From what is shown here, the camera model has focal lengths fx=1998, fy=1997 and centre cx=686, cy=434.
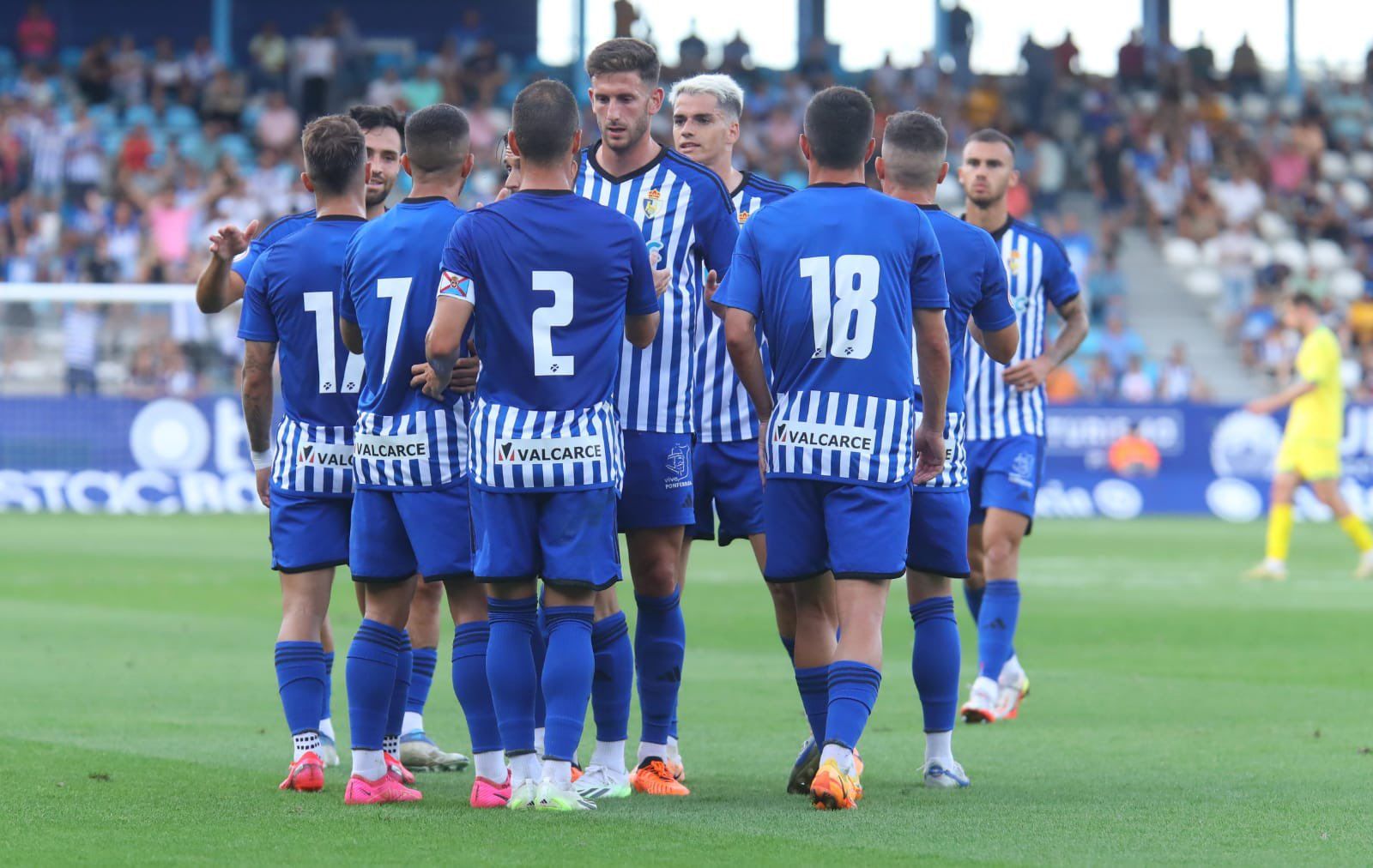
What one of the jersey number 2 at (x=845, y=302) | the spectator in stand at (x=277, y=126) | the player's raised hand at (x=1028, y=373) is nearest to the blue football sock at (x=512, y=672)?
A: the jersey number 2 at (x=845, y=302)

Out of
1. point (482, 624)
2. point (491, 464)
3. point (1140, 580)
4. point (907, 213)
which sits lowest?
point (1140, 580)

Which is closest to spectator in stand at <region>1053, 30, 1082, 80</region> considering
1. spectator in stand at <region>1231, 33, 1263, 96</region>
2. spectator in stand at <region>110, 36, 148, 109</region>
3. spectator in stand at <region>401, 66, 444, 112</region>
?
spectator in stand at <region>1231, 33, 1263, 96</region>

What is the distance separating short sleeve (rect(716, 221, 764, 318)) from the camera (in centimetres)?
649

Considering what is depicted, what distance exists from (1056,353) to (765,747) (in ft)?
8.87

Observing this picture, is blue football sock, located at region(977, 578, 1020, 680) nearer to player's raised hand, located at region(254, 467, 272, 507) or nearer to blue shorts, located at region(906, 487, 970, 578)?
blue shorts, located at region(906, 487, 970, 578)

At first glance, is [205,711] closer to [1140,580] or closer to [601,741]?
[601,741]

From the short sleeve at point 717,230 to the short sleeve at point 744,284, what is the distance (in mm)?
323

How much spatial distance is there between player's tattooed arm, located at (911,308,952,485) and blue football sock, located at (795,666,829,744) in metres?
0.75

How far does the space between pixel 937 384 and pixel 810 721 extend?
126cm

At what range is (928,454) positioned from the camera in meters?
6.70

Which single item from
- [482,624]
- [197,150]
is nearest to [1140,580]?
[482,624]

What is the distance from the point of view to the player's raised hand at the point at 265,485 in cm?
698

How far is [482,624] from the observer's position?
6.57 m

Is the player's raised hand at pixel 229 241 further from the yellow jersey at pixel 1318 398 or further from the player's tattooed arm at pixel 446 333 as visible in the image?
the yellow jersey at pixel 1318 398
